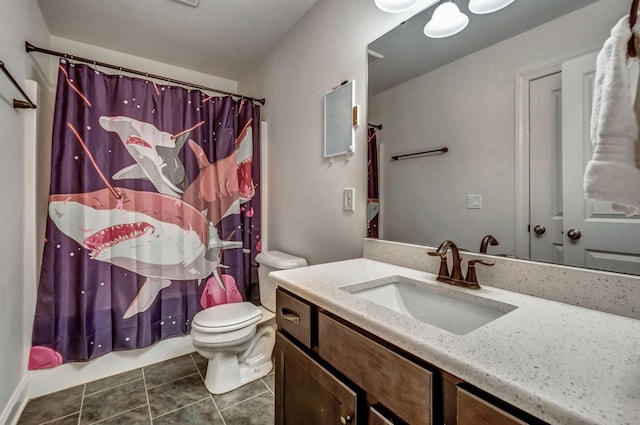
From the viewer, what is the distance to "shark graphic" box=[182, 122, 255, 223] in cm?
210

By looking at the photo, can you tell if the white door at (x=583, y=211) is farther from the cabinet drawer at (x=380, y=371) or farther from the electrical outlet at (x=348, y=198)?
the electrical outlet at (x=348, y=198)

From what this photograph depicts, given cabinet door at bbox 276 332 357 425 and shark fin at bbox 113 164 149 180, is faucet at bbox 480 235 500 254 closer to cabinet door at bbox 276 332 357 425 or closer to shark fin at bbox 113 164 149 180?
cabinet door at bbox 276 332 357 425

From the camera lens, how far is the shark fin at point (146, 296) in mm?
1865

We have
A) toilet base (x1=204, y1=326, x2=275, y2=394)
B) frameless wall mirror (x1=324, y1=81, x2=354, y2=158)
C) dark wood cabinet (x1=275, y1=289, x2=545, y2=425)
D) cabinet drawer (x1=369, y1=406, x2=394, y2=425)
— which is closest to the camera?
dark wood cabinet (x1=275, y1=289, x2=545, y2=425)

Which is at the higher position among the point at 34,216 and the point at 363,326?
the point at 34,216

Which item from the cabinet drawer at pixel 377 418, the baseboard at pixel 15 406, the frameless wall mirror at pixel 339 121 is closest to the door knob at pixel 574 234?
the cabinet drawer at pixel 377 418

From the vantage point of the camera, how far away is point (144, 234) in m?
1.91

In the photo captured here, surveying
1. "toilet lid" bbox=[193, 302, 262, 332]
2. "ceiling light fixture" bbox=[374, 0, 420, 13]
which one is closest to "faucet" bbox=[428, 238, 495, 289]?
"ceiling light fixture" bbox=[374, 0, 420, 13]

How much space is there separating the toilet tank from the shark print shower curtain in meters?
0.28

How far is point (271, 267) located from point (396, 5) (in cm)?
162

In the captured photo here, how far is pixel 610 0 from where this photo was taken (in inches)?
29.0

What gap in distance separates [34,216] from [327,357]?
192 centimetres

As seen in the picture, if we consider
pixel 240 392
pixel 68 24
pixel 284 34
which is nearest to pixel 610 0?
pixel 284 34

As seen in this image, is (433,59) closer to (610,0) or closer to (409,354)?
(610,0)
